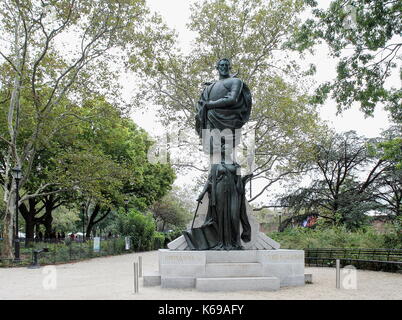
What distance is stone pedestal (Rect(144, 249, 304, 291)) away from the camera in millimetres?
9773

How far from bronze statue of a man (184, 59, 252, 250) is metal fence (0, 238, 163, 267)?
11836 millimetres

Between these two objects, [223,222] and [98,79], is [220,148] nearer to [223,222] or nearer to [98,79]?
[223,222]

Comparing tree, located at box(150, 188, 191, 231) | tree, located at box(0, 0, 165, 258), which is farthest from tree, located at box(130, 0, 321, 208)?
tree, located at box(150, 188, 191, 231)

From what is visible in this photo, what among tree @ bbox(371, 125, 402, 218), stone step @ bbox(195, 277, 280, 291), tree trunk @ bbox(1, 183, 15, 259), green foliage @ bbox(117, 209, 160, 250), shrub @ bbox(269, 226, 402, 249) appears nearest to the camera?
stone step @ bbox(195, 277, 280, 291)

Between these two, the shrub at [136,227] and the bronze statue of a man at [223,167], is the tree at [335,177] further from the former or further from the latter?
the bronze statue of a man at [223,167]

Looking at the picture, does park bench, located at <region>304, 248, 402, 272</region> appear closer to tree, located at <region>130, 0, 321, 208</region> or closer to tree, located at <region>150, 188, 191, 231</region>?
tree, located at <region>130, 0, 321, 208</region>

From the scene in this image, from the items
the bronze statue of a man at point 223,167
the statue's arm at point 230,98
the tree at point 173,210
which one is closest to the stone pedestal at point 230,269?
the bronze statue of a man at point 223,167

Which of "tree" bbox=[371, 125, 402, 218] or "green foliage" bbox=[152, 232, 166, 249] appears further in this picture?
"green foliage" bbox=[152, 232, 166, 249]

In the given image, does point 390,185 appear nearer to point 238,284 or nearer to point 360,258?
point 360,258

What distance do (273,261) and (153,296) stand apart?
304 cm

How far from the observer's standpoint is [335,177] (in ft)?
116

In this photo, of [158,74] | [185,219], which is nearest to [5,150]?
[158,74]

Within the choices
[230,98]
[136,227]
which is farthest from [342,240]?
[136,227]

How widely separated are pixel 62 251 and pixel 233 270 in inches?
623
